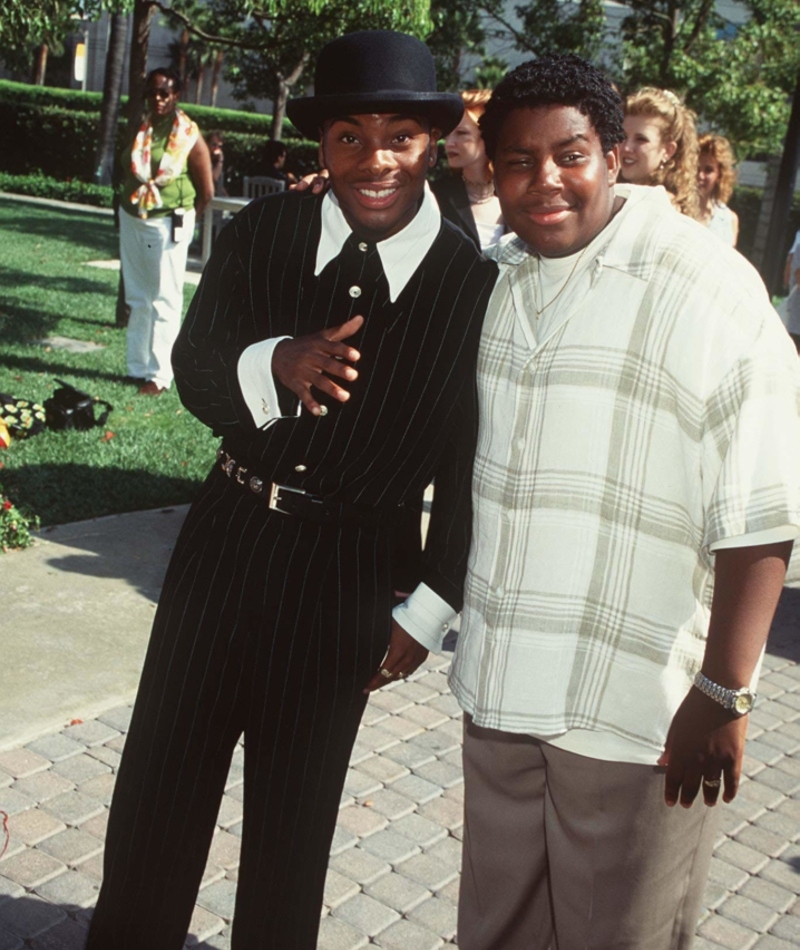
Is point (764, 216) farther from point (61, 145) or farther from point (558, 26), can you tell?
point (61, 145)

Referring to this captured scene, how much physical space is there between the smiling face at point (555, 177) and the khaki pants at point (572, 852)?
0.95 m

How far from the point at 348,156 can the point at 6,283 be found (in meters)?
11.7

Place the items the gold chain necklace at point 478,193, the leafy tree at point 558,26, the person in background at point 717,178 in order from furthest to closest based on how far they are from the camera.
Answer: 1. the leafy tree at point 558,26
2. the person in background at point 717,178
3. the gold chain necklace at point 478,193

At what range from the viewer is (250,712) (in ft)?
8.86

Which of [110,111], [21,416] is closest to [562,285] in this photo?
[21,416]

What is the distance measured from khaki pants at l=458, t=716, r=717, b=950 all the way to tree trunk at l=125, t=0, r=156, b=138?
1033cm

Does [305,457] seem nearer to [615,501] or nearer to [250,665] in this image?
[250,665]

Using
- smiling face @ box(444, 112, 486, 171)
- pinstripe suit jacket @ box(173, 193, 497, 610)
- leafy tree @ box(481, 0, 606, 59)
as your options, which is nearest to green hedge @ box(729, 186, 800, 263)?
leafy tree @ box(481, 0, 606, 59)

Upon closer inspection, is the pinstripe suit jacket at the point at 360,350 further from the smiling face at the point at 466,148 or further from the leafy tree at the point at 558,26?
the leafy tree at the point at 558,26

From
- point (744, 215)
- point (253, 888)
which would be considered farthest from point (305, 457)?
point (744, 215)

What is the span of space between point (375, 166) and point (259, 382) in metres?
0.49

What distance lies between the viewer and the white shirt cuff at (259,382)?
246cm

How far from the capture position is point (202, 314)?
2.63 metres

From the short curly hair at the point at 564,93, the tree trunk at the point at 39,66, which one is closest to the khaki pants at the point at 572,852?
the short curly hair at the point at 564,93
